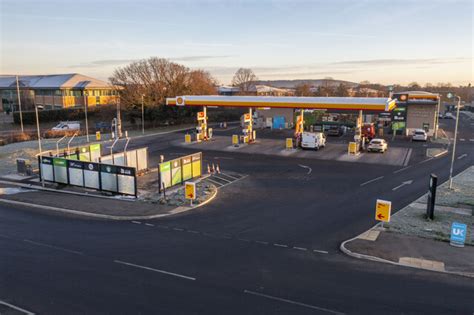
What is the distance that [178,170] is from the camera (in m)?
24.0

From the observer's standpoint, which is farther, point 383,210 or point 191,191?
point 191,191

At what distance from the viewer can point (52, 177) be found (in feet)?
79.6

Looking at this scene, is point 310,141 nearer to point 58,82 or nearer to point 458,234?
point 458,234

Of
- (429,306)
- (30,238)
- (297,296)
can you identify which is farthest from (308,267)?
(30,238)

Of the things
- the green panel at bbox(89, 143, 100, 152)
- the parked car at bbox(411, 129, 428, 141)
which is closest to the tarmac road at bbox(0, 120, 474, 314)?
the green panel at bbox(89, 143, 100, 152)

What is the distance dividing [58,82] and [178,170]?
73479 millimetres

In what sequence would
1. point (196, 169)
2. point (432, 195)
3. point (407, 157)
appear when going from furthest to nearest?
1. point (407, 157)
2. point (196, 169)
3. point (432, 195)

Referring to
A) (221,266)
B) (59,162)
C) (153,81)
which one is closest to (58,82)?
(153,81)

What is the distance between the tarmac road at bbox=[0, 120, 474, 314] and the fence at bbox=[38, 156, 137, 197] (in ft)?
13.6

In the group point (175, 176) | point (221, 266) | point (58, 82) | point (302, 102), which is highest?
point (58, 82)

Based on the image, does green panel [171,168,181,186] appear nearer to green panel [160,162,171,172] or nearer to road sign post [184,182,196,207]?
green panel [160,162,171,172]

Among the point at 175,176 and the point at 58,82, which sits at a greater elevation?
the point at 58,82

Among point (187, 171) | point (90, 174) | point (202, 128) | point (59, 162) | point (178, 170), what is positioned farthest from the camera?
point (202, 128)

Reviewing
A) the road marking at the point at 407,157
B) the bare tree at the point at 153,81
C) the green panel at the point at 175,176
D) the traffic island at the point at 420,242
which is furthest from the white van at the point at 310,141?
the bare tree at the point at 153,81
